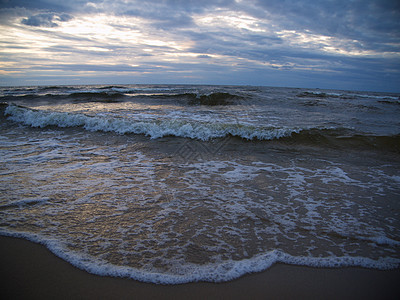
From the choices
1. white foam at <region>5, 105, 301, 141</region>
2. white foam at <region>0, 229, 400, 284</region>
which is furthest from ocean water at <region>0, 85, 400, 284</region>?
white foam at <region>5, 105, 301, 141</region>

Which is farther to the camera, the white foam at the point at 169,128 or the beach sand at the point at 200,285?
the white foam at the point at 169,128

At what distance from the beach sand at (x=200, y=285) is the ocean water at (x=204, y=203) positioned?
85mm

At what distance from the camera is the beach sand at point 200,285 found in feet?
6.29

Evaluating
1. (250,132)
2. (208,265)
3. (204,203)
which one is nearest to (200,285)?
(208,265)

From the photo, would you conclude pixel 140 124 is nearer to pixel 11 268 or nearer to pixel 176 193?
pixel 176 193

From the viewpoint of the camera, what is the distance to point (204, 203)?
3.52m

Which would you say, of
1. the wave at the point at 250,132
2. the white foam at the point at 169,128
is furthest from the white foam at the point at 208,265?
the white foam at the point at 169,128

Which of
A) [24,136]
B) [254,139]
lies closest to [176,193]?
[254,139]

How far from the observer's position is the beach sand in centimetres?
192

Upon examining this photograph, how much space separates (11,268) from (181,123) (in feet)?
21.8

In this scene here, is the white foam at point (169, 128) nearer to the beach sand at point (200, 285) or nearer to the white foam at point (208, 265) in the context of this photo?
the white foam at point (208, 265)

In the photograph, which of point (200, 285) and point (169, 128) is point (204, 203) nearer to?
point (200, 285)

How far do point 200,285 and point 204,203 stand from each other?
1553mm

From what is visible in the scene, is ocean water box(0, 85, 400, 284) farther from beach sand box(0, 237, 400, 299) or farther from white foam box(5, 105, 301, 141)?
white foam box(5, 105, 301, 141)
